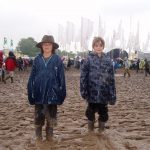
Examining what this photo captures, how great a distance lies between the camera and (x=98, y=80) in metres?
7.56

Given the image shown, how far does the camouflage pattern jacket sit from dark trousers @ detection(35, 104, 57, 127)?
2.47 feet

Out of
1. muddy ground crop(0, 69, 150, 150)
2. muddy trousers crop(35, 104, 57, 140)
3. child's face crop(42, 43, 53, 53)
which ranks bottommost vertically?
muddy ground crop(0, 69, 150, 150)

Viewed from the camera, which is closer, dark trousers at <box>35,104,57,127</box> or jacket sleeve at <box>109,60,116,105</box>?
dark trousers at <box>35,104,57,127</box>

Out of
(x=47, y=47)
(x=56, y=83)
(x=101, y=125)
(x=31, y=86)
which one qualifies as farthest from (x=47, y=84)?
(x=101, y=125)

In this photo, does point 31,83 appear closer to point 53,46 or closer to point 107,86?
point 53,46

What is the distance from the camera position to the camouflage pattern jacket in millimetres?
7547

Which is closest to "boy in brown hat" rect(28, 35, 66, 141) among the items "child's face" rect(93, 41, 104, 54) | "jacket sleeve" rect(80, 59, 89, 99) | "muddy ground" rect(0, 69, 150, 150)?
"muddy ground" rect(0, 69, 150, 150)

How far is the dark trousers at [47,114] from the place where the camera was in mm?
6949

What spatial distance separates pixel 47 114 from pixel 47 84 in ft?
1.49

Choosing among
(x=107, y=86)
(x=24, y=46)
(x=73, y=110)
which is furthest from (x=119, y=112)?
(x=24, y=46)

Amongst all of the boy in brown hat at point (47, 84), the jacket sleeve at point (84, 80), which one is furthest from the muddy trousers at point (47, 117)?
the jacket sleeve at point (84, 80)

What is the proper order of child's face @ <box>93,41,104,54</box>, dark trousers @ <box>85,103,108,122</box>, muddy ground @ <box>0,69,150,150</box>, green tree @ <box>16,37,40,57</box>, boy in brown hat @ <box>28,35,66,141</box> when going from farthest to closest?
green tree @ <box>16,37,40,57</box>
dark trousers @ <box>85,103,108,122</box>
child's face @ <box>93,41,104,54</box>
boy in brown hat @ <box>28,35,66,141</box>
muddy ground @ <box>0,69,150,150</box>

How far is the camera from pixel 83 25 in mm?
66500

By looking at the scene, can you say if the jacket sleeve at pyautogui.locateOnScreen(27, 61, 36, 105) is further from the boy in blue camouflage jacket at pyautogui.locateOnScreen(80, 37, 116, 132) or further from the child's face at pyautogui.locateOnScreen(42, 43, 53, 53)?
the boy in blue camouflage jacket at pyautogui.locateOnScreen(80, 37, 116, 132)
